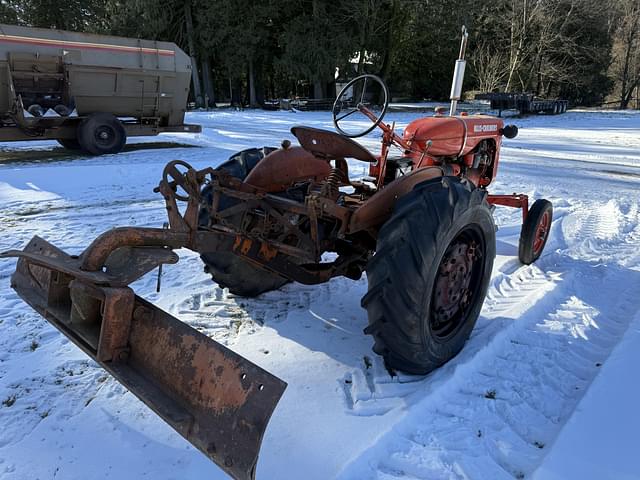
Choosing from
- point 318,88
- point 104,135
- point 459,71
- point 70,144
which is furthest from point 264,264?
point 318,88

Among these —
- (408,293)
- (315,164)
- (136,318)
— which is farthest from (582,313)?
(136,318)

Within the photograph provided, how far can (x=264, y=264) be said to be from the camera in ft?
9.69

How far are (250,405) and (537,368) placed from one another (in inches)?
71.2

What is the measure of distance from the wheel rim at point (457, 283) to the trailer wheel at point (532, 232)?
145cm

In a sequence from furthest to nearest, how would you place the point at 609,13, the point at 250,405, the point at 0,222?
the point at 609,13 < the point at 0,222 < the point at 250,405

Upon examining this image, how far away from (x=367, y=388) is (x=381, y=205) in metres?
0.98

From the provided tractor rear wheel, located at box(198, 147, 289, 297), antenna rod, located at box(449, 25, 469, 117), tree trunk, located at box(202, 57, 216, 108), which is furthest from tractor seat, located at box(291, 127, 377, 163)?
tree trunk, located at box(202, 57, 216, 108)

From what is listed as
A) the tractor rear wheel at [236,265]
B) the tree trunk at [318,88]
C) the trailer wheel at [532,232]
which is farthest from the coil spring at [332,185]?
the tree trunk at [318,88]

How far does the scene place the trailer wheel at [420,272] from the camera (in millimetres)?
2398

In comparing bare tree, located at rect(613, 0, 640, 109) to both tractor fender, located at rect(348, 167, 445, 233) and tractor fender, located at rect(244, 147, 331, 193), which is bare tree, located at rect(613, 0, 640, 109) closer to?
tractor fender, located at rect(244, 147, 331, 193)

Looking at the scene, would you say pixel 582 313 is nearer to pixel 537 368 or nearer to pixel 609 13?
pixel 537 368

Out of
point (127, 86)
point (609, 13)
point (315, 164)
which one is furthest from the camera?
point (609, 13)

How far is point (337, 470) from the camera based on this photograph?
6.66 ft

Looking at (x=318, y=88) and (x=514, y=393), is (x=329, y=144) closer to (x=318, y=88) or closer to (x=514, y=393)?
(x=514, y=393)
